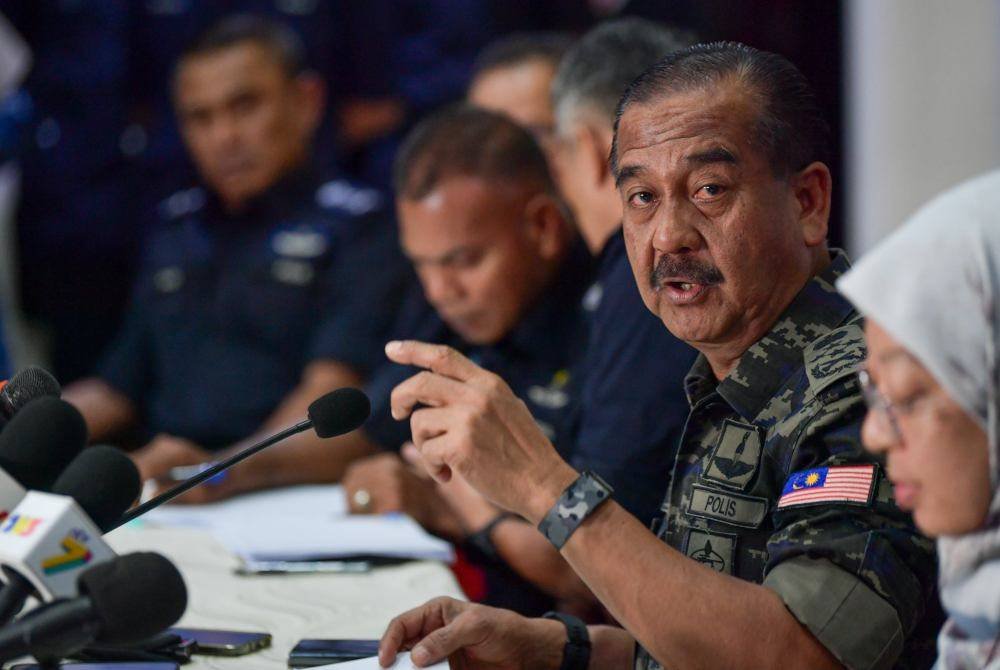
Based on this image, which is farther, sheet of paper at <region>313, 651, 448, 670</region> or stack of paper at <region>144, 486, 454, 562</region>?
stack of paper at <region>144, 486, 454, 562</region>

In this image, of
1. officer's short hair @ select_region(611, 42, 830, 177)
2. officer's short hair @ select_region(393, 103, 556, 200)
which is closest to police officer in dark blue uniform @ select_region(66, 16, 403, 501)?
officer's short hair @ select_region(393, 103, 556, 200)

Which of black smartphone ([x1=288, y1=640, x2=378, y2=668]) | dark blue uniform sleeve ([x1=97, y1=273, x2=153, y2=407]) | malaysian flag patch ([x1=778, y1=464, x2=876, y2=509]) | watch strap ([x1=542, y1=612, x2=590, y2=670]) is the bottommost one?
dark blue uniform sleeve ([x1=97, y1=273, x2=153, y2=407])

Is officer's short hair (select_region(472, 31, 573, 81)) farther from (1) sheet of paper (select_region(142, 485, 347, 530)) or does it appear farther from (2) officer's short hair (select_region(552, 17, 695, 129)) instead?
(1) sheet of paper (select_region(142, 485, 347, 530))

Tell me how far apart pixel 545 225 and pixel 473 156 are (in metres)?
0.19

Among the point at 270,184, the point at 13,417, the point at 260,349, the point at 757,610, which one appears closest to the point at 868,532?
the point at 757,610

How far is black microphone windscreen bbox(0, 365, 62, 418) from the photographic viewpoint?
55.3 inches

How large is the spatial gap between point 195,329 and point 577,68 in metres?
1.55

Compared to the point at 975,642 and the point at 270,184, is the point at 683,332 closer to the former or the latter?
the point at 975,642

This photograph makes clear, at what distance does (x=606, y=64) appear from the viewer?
7.73 ft

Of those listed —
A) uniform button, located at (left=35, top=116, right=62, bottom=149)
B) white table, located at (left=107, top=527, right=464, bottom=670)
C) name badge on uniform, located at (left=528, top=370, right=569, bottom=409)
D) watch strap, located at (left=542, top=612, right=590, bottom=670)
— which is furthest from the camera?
uniform button, located at (left=35, top=116, right=62, bottom=149)

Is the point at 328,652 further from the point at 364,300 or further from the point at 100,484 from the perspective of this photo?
the point at 364,300

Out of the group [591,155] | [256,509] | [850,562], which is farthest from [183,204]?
[850,562]

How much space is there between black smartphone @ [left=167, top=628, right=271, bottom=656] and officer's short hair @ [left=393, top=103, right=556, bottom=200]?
1.08 meters

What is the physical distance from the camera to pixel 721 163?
4.86ft
